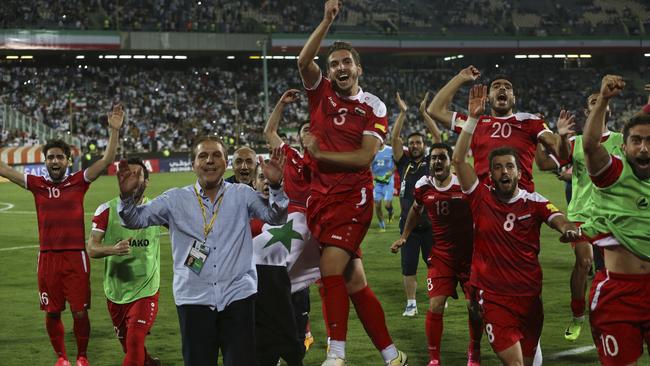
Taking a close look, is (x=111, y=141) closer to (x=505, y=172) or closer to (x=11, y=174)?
(x=11, y=174)

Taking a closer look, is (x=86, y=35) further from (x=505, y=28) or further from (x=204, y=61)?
(x=505, y=28)

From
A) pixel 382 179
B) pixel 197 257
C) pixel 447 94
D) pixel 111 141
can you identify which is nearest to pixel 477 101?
pixel 447 94

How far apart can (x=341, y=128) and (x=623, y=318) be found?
2.61m

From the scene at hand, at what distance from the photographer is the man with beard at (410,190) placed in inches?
416

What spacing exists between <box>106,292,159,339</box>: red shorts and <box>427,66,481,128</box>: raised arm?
3301 mm

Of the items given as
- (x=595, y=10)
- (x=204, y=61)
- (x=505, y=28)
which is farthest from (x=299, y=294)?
(x=595, y=10)

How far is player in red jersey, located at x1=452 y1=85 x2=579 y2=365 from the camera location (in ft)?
23.9

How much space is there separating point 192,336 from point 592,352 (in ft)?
16.1

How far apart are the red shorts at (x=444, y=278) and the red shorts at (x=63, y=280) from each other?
356 centimetres

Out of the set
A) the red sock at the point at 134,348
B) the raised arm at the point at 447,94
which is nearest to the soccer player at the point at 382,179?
the raised arm at the point at 447,94

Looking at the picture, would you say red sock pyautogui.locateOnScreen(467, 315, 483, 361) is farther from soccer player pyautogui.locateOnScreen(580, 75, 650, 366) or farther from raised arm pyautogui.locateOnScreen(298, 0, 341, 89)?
raised arm pyautogui.locateOnScreen(298, 0, 341, 89)

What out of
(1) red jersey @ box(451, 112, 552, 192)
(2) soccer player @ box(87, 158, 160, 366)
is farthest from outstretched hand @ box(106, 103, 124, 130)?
(1) red jersey @ box(451, 112, 552, 192)

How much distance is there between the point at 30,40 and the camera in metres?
55.5

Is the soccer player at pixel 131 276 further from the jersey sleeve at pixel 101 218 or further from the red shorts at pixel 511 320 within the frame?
the red shorts at pixel 511 320
